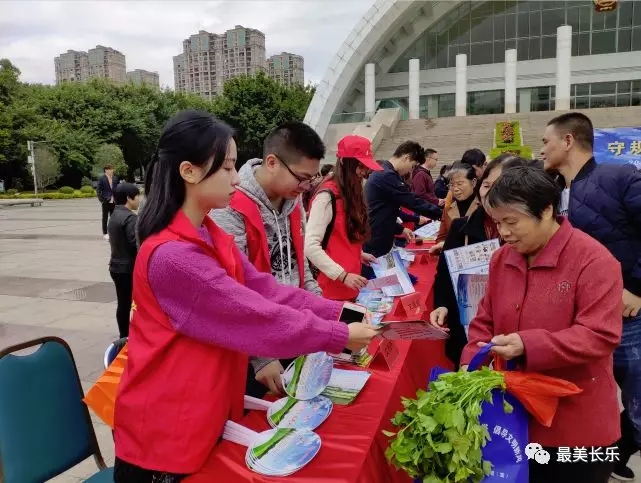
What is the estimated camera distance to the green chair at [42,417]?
5.48ft

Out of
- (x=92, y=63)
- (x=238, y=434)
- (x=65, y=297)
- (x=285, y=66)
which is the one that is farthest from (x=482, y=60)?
(x=92, y=63)

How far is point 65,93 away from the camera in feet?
115

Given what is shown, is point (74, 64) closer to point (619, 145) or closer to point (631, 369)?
point (619, 145)

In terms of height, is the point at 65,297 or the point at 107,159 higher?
the point at 107,159

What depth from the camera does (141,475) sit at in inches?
50.5

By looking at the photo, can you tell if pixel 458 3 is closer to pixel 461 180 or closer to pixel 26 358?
pixel 461 180

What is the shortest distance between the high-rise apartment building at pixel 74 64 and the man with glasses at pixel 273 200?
84.4 m

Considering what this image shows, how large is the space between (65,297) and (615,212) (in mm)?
6295

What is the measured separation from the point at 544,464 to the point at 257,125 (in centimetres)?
3494

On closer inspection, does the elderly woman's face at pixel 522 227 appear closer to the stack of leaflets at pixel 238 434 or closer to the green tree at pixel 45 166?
the stack of leaflets at pixel 238 434

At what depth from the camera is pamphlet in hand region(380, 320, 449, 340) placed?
1429 millimetres

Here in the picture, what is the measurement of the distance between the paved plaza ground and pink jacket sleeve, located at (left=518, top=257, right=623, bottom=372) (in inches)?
72.1

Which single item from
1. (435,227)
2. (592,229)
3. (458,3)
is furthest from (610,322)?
(458,3)

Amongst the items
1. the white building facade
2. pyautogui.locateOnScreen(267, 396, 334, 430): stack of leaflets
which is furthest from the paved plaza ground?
the white building facade
